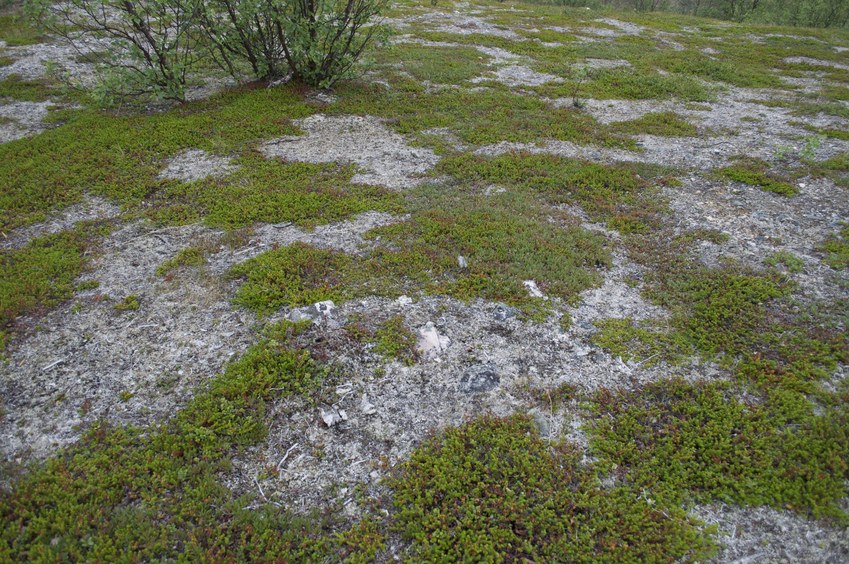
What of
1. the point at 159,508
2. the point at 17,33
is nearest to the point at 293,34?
the point at 159,508

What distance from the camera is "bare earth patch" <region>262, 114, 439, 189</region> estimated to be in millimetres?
13109

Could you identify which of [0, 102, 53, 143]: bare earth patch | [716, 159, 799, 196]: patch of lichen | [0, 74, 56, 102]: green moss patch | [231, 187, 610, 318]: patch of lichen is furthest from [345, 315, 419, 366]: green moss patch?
[0, 74, 56, 102]: green moss patch

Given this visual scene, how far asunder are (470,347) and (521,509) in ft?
9.06

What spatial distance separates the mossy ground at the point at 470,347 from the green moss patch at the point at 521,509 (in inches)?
1.1

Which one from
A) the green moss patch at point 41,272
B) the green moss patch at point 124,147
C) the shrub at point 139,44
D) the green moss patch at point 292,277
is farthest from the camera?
the shrub at point 139,44

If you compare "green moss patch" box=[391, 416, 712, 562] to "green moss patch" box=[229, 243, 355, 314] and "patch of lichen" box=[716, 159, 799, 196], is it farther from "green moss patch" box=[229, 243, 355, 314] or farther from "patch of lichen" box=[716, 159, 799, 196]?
"patch of lichen" box=[716, 159, 799, 196]

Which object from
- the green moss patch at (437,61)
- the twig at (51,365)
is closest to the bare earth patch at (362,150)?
the green moss patch at (437,61)

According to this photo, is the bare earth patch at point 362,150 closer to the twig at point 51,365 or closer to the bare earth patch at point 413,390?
the bare earth patch at point 413,390

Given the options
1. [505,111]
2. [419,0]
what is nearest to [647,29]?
[419,0]

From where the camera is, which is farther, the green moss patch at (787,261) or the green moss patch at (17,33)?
the green moss patch at (17,33)

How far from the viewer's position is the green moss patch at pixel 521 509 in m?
5.14

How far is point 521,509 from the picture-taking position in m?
5.50

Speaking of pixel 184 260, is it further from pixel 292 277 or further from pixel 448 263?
pixel 448 263

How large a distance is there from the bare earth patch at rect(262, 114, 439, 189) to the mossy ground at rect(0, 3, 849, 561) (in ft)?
1.80
